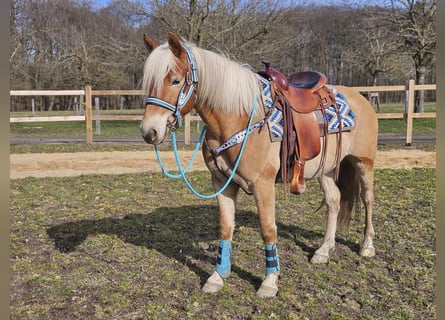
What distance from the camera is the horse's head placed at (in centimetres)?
267

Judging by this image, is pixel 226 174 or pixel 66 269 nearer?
pixel 226 174

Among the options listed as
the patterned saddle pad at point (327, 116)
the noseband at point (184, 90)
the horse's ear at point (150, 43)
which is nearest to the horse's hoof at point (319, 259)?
the patterned saddle pad at point (327, 116)

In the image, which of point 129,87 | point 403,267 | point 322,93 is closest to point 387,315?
point 403,267

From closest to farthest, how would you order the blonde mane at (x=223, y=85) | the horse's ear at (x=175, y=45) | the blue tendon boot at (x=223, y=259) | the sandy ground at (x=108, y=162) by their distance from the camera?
the horse's ear at (x=175, y=45) → the blonde mane at (x=223, y=85) → the blue tendon boot at (x=223, y=259) → the sandy ground at (x=108, y=162)

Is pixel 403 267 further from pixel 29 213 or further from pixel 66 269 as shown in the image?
pixel 29 213

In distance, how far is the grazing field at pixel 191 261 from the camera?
3.08m

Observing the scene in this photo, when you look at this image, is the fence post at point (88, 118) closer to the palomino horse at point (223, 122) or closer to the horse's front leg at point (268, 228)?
the palomino horse at point (223, 122)

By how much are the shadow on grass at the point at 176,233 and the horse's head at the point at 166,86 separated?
1.62 meters

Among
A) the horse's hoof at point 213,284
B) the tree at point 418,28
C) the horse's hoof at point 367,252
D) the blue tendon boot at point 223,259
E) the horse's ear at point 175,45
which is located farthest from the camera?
the tree at point 418,28

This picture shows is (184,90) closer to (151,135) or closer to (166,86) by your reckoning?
(166,86)

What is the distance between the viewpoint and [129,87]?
3716cm

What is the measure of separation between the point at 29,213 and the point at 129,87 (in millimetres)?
33207

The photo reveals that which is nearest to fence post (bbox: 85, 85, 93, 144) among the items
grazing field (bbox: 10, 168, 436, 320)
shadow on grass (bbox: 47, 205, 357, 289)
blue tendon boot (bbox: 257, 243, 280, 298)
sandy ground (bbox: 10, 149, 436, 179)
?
sandy ground (bbox: 10, 149, 436, 179)

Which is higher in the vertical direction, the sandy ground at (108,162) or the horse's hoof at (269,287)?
the sandy ground at (108,162)
